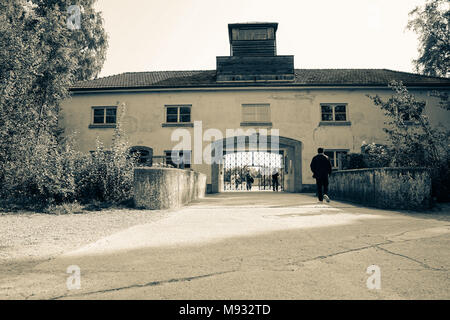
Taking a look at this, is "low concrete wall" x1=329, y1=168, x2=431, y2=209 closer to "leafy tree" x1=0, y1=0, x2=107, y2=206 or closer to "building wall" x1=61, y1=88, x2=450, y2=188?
"leafy tree" x1=0, y1=0, x2=107, y2=206

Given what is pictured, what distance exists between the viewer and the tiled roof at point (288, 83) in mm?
17359

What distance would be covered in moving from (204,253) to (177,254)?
294mm

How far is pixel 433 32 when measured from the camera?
19.7 metres

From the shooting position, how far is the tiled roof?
17359mm

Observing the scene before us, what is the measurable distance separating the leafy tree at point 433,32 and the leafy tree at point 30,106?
21.7m

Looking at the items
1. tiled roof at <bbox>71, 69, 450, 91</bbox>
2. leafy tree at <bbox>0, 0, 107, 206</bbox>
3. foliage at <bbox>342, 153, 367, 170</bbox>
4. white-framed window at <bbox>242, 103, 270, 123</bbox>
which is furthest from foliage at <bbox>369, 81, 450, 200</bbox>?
leafy tree at <bbox>0, 0, 107, 206</bbox>

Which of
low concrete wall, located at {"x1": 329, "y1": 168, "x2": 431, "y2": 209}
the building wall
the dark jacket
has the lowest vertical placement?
low concrete wall, located at {"x1": 329, "y1": 168, "x2": 431, "y2": 209}

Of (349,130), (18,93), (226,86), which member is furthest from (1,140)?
(349,130)

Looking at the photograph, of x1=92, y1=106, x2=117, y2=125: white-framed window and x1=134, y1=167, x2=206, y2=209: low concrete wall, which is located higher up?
x1=92, y1=106, x2=117, y2=125: white-framed window

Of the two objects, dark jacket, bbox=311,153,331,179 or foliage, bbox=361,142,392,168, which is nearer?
dark jacket, bbox=311,153,331,179

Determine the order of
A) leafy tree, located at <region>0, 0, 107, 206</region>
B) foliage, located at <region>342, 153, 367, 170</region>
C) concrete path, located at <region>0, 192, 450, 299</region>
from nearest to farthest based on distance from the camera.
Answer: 1. concrete path, located at <region>0, 192, 450, 299</region>
2. leafy tree, located at <region>0, 0, 107, 206</region>
3. foliage, located at <region>342, 153, 367, 170</region>

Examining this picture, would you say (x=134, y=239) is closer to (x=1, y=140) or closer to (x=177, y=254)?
(x=177, y=254)

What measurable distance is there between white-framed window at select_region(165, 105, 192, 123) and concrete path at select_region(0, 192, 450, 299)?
13492 mm

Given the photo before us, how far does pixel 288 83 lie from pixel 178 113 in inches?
261
